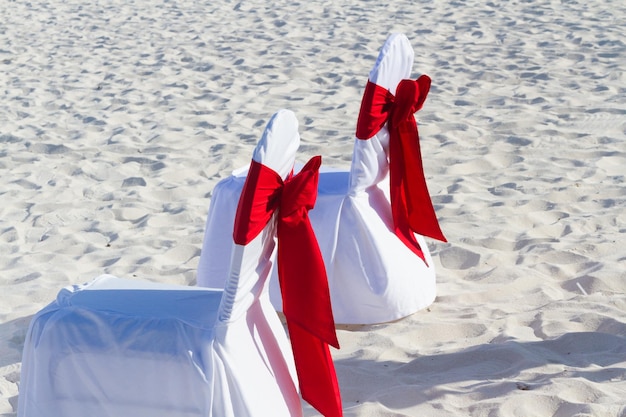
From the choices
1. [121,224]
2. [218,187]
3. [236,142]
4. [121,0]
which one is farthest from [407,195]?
[121,0]

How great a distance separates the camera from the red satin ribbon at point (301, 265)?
2.29m

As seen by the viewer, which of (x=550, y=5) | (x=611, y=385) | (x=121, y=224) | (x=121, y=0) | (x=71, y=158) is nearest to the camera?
(x=611, y=385)

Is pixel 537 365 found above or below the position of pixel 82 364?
below

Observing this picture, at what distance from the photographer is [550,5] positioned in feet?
30.5

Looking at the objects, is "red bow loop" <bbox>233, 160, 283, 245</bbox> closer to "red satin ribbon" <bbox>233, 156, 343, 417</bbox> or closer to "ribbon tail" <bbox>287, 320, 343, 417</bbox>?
"red satin ribbon" <bbox>233, 156, 343, 417</bbox>

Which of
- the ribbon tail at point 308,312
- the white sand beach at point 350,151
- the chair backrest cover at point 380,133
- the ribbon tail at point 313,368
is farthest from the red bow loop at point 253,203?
the chair backrest cover at point 380,133

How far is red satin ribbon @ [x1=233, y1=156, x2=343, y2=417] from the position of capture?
90.0 inches

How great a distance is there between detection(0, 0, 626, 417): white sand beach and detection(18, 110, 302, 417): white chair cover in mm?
580

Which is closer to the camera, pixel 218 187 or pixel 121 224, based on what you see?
pixel 218 187

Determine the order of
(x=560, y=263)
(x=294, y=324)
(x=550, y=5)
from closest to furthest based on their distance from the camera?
(x=294, y=324)
(x=560, y=263)
(x=550, y=5)

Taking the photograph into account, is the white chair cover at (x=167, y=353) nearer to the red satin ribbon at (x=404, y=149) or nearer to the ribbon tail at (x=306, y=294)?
the ribbon tail at (x=306, y=294)

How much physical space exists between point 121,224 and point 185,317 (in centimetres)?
232

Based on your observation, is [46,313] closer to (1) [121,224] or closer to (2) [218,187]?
(2) [218,187]

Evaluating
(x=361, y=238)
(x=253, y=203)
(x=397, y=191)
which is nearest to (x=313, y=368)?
(x=253, y=203)
